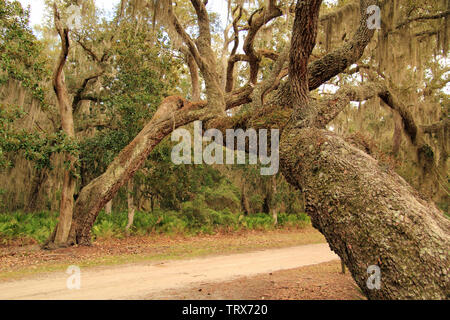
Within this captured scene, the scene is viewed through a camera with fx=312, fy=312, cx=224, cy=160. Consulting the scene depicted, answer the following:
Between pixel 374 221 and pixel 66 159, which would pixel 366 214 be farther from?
pixel 66 159

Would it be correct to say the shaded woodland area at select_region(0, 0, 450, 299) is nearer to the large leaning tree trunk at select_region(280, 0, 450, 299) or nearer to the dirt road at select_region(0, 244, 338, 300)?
the large leaning tree trunk at select_region(280, 0, 450, 299)

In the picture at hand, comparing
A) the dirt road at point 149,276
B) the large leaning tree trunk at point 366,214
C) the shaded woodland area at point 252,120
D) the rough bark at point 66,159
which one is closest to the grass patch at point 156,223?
the shaded woodland area at point 252,120

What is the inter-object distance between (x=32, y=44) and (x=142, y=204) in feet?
29.6

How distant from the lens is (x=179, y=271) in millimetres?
6477

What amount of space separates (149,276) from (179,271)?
0.72m

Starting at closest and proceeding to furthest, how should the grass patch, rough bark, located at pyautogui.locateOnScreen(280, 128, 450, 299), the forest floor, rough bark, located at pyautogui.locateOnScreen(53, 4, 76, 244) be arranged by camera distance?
rough bark, located at pyautogui.locateOnScreen(280, 128, 450, 299) → the forest floor → rough bark, located at pyautogui.locateOnScreen(53, 4, 76, 244) → the grass patch

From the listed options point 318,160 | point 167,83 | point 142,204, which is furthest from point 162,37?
point 318,160

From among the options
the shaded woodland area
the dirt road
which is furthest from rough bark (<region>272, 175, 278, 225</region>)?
the dirt road

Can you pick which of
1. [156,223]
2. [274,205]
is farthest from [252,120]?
[274,205]

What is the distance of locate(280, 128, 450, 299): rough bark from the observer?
2660mm

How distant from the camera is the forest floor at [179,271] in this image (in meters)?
4.76

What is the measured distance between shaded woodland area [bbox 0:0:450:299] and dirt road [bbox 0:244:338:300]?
2600 mm

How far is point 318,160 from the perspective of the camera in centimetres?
388

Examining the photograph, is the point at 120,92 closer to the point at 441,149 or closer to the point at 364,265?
the point at 364,265
